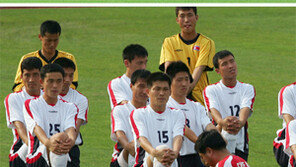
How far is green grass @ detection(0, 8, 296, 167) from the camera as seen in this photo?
42.9 feet

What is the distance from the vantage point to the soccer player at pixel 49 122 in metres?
7.32

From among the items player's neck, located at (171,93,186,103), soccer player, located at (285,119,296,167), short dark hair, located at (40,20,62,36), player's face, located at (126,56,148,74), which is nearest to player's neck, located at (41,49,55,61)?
short dark hair, located at (40,20,62,36)

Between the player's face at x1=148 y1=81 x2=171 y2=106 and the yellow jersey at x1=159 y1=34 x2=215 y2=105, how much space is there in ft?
5.71

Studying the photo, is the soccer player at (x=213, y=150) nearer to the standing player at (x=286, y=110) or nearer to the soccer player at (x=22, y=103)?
the standing player at (x=286, y=110)

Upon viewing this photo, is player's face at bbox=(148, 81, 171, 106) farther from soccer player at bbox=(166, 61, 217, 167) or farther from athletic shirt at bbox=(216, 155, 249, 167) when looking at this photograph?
athletic shirt at bbox=(216, 155, 249, 167)

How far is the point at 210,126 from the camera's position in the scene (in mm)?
7895

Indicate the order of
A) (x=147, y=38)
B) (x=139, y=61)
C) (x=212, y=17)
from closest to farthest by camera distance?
(x=139, y=61), (x=147, y=38), (x=212, y=17)

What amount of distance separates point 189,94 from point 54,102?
7.17 feet

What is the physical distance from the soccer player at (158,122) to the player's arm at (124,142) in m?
0.30

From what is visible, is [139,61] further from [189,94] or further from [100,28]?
[100,28]

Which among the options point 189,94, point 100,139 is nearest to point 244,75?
point 100,139

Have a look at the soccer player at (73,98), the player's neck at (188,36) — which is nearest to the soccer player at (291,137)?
the player's neck at (188,36)

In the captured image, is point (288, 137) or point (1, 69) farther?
point (1, 69)

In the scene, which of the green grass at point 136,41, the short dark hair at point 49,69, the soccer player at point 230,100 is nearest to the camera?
the short dark hair at point 49,69
